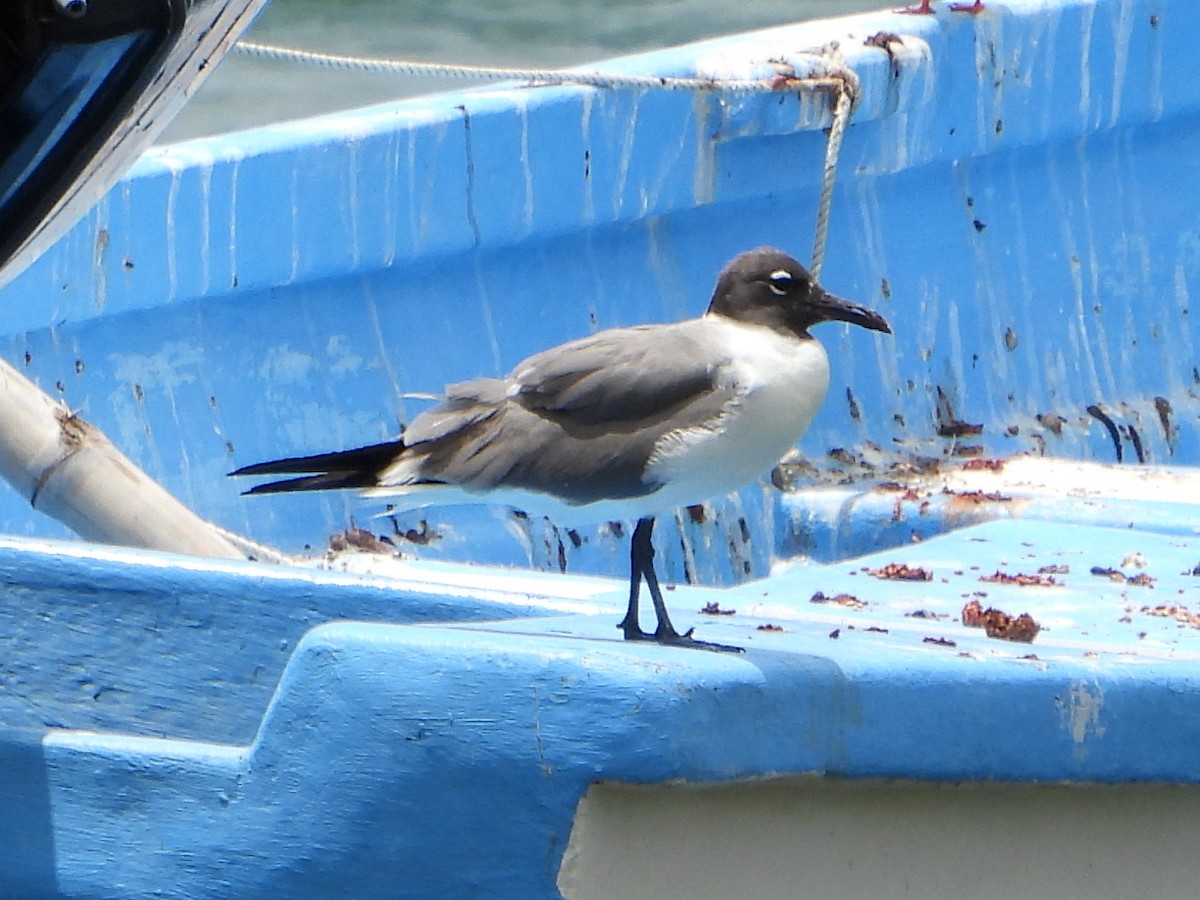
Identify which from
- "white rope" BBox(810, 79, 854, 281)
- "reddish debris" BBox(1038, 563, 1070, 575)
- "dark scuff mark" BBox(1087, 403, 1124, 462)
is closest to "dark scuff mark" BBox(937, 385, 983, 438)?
"dark scuff mark" BBox(1087, 403, 1124, 462)

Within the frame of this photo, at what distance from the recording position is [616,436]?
69.7 inches

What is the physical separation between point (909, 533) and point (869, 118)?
108 centimetres

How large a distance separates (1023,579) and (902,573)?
0.47 ft

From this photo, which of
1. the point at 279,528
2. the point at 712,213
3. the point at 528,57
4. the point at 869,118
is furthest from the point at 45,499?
the point at 528,57

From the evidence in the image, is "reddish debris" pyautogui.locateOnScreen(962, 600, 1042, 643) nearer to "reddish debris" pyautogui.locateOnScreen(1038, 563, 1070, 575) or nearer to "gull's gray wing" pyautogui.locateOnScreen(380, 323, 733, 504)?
"reddish debris" pyautogui.locateOnScreen(1038, 563, 1070, 575)

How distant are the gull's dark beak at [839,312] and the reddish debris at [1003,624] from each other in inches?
12.3

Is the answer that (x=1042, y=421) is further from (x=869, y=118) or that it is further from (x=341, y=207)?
(x=341, y=207)

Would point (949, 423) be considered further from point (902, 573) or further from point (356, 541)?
point (902, 573)

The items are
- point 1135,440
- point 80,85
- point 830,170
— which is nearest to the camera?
point 80,85

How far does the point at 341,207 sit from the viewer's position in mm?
3361

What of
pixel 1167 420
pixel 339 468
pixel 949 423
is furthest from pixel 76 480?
pixel 1167 420

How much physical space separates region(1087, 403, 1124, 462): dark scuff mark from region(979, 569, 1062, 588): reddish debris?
5.82 ft

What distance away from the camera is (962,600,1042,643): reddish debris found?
75.9 inches

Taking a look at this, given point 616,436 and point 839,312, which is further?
point 839,312
